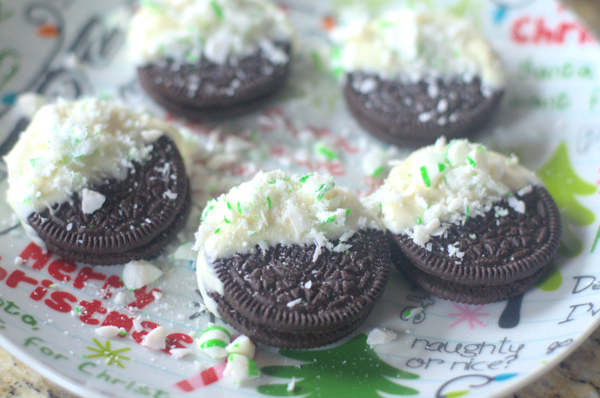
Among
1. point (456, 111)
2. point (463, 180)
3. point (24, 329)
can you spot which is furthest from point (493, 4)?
point (24, 329)

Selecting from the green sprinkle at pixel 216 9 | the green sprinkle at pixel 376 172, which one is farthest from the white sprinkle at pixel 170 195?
the green sprinkle at pixel 216 9

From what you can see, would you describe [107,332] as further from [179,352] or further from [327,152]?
[327,152]

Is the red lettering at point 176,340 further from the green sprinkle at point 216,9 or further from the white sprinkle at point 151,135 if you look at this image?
the green sprinkle at point 216,9

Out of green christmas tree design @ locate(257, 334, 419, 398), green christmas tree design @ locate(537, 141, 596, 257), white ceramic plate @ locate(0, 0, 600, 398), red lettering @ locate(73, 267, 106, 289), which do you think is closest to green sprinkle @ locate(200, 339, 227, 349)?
white ceramic plate @ locate(0, 0, 600, 398)

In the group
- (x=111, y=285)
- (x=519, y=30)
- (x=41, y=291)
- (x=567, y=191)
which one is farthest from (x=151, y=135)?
(x=519, y=30)

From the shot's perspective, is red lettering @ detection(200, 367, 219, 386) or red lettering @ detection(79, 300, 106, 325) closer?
red lettering @ detection(200, 367, 219, 386)

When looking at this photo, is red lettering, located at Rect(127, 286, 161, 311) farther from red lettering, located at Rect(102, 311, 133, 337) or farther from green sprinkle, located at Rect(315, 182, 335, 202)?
green sprinkle, located at Rect(315, 182, 335, 202)
